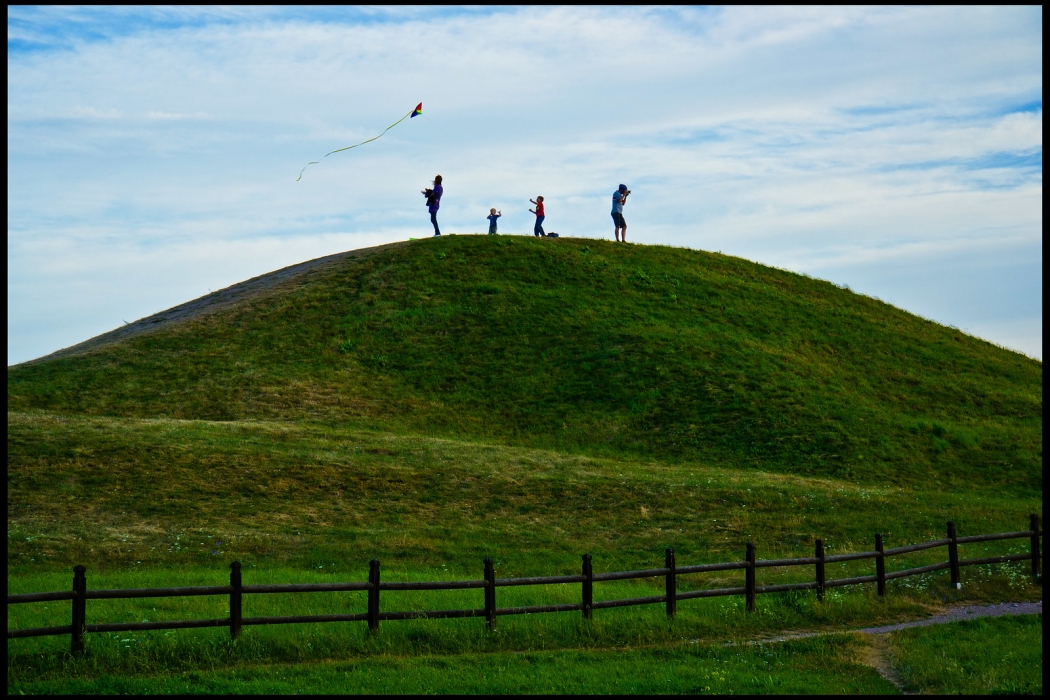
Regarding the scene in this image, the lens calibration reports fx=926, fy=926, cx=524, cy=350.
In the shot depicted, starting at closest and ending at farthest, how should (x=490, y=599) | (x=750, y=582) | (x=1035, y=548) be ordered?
1. (x=490, y=599)
2. (x=750, y=582)
3. (x=1035, y=548)

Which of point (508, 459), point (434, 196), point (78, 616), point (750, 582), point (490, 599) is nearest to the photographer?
point (78, 616)

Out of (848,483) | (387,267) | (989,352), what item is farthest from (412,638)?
(989,352)

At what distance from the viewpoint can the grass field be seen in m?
16.0

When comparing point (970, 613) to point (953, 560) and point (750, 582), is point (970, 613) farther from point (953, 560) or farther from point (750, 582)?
point (750, 582)

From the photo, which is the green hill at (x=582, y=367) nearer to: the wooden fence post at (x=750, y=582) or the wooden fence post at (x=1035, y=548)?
the wooden fence post at (x=1035, y=548)

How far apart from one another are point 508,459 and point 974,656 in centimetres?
2076

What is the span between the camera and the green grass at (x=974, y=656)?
1342 cm

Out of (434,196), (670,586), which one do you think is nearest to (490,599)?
(670,586)

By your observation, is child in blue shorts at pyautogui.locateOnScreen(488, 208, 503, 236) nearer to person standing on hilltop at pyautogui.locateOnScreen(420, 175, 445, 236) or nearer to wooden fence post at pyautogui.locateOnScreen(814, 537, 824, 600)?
person standing on hilltop at pyautogui.locateOnScreen(420, 175, 445, 236)

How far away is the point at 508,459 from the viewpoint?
34250 mm

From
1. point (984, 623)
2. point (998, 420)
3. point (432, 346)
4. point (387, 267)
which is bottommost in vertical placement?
point (984, 623)

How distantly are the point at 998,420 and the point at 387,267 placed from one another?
33.9m

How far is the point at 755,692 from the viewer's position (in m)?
13.3

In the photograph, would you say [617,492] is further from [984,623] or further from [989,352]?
[989,352]
